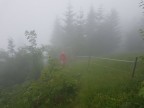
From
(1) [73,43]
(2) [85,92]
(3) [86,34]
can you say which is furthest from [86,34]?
(2) [85,92]

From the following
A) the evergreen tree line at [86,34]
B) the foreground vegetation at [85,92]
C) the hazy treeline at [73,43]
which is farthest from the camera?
the evergreen tree line at [86,34]

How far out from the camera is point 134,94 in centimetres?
1127

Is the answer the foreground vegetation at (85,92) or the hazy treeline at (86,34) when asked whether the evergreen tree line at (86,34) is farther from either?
the foreground vegetation at (85,92)

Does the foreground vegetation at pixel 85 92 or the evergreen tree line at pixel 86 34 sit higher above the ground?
the evergreen tree line at pixel 86 34

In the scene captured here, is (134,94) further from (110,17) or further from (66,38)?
(110,17)

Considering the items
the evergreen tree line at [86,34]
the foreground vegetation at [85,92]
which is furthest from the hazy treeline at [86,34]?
the foreground vegetation at [85,92]

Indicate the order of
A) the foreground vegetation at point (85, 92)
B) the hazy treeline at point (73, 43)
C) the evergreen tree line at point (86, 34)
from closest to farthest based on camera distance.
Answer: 1. the foreground vegetation at point (85, 92)
2. the hazy treeline at point (73, 43)
3. the evergreen tree line at point (86, 34)

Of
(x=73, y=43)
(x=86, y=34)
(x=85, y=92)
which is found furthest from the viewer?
(x=86, y=34)

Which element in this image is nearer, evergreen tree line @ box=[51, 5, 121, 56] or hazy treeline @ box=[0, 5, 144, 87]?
hazy treeline @ box=[0, 5, 144, 87]

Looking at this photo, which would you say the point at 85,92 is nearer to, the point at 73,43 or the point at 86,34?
the point at 73,43

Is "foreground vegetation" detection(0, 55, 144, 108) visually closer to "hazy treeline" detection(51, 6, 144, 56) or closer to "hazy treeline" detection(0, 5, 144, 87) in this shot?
"hazy treeline" detection(0, 5, 144, 87)

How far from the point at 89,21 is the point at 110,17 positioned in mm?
6106

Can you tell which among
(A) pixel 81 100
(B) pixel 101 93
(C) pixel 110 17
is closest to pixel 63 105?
(A) pixel 81 100

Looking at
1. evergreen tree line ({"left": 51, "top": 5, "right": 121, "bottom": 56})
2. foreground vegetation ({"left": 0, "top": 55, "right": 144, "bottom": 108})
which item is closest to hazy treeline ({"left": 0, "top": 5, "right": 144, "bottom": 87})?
evergreen tree line ({"left": 51, "top": 5, "right": 121, "bottom": 56})
